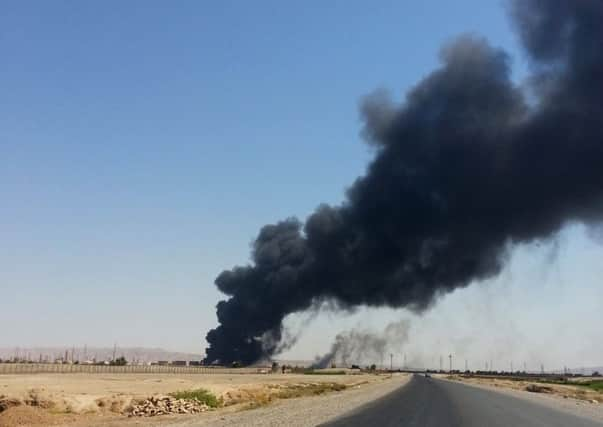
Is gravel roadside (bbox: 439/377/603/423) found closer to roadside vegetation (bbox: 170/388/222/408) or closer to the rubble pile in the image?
the rubble pile

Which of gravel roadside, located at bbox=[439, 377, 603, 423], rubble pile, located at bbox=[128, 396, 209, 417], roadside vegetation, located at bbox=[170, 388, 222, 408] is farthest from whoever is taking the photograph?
gravel roadside, located at bbox=[439, 377, 603, 423]

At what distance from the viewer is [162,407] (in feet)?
146

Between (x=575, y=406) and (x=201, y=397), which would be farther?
(x=575, y=406)

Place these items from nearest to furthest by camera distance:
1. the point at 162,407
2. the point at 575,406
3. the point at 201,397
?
the point at 162,407 < the point at 201,397 < the point at 575,406

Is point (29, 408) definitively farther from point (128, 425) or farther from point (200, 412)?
point (200, 412)

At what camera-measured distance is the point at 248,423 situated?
36.4 m

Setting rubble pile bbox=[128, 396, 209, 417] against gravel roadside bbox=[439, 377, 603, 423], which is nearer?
rubble pile bbox=[128, 396, 209, 417]

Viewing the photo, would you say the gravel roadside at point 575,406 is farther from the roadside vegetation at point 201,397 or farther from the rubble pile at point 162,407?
the roadside vegetation at point 201,397

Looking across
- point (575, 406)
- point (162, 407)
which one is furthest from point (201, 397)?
point (575, 406)

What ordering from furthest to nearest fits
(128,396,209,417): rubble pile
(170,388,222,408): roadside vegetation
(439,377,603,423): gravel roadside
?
(439,377,603,423): gravel roadside
(170,388,222,408): roadside vegetation
(128,396,209,417): rubble pile

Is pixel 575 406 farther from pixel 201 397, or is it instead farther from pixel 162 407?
pixel 162 407

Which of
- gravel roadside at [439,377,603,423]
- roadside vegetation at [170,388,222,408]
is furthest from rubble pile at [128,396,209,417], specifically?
gravel roadside at [439,377,603,423]

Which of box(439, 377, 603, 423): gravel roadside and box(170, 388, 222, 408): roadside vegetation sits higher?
box(170, 388, 222, 408): roadside vegetation

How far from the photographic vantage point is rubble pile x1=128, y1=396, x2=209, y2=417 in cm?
4325
